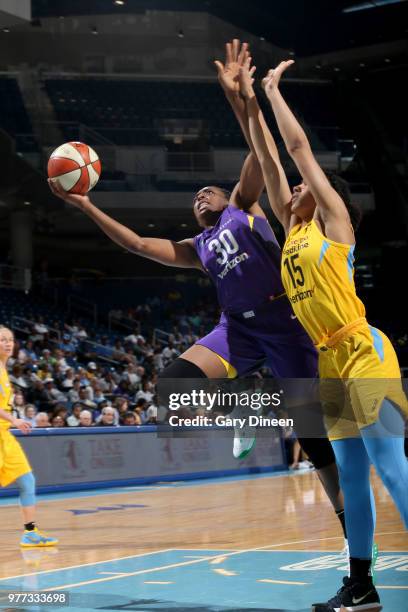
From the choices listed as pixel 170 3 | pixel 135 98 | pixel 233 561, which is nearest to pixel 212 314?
pixel 135 98

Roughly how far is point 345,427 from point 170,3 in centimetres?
2918

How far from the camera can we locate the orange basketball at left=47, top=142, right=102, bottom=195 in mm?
5586

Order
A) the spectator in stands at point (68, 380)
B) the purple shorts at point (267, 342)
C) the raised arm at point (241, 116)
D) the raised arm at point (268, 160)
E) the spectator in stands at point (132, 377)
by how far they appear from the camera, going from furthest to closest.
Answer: the spectator in stands at point (132, 377), the spectator in stands at point (68, 380), the purple shorts at point (267, 342), the raised arm at point (241, 116), the raised arm at point (268, 160)

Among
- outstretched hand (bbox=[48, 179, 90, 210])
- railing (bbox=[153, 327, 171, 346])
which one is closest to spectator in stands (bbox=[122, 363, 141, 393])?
railing (bbox=[153, 327, 171, 346])

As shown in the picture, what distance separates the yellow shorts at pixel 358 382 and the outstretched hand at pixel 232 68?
191 cm

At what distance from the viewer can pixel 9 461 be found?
8.88 meters

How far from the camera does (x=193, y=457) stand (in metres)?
17.9

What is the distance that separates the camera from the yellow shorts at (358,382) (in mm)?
4363

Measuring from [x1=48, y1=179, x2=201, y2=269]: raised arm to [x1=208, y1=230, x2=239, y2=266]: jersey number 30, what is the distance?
317 millimetres

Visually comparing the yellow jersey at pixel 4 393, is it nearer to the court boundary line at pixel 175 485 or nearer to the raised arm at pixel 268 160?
the court boundary line at pixel 175 485

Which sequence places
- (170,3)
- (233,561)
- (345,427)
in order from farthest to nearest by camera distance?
(170,3) → (233,561) → (345,427)

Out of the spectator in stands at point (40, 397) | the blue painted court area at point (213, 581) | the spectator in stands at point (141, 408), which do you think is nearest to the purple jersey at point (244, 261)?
the blue painted court area at point (213, 581)

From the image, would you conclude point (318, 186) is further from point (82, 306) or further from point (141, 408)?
point (82, 306)

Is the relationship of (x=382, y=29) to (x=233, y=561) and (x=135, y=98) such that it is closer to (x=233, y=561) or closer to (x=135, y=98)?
(x=135, y=98)
